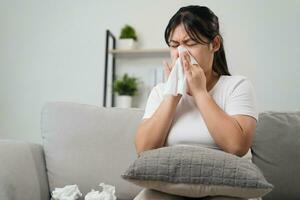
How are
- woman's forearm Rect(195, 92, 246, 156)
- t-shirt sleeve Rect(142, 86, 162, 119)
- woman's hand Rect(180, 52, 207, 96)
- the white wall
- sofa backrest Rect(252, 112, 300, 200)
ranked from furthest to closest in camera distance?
1. the white wall
2. sofa backrest Rect(252, 112, 300, 200)
3. t-shirt sleeve Rect(142, 86, 162, 119)
4. woman's hand Rect(180, 52, 207, 96)
5. woman's forearm Rect(195, 92, 246, 156)

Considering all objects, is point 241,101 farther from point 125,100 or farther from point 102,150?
point 125,100

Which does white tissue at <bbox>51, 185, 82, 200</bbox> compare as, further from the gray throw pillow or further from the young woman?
the gray throw pillow

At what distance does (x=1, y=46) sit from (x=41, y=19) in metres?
0.38

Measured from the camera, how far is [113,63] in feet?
8.36

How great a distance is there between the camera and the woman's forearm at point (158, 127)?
Result: 1.06 meters

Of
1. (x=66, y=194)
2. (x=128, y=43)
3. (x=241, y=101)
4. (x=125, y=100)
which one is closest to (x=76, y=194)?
(x=66, y=194)

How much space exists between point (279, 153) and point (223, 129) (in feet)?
1.59

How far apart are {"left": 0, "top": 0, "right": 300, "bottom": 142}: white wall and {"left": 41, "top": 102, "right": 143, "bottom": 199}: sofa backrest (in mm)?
1127

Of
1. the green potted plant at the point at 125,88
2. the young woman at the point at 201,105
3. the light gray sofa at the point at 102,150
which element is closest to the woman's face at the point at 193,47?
the young woman at the point at 201,105

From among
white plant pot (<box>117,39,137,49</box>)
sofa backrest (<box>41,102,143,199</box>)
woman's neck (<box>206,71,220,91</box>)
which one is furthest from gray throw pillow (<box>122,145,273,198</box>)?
white plant pot (<box>117,39,137,49</box>)

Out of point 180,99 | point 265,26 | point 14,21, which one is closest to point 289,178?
point 180,99

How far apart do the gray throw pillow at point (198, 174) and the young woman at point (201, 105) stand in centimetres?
23

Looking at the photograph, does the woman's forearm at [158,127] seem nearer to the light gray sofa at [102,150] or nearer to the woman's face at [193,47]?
the woman's face at [193,47]

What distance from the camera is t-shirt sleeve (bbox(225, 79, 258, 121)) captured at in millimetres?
1034
